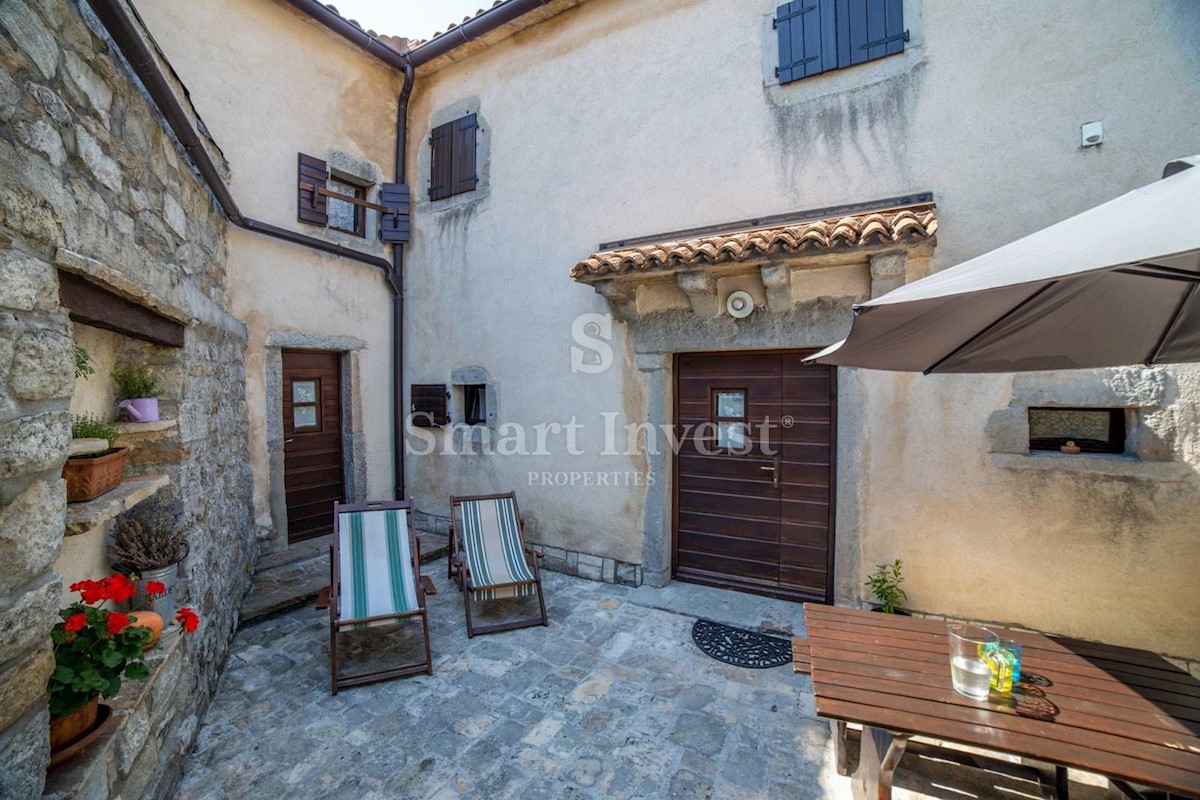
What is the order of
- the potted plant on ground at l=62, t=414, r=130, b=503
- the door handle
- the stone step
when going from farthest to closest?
1. the door handle
2. the stone step
3. the potted plant on ground at l=62, t=414, r=130, b=503

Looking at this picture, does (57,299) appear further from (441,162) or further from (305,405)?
(441,162)

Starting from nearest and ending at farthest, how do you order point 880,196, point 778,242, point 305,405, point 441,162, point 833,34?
point 778,242 < point 880,196 < point 833,34 < point 305,405 < point 441,162

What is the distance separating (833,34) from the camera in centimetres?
410

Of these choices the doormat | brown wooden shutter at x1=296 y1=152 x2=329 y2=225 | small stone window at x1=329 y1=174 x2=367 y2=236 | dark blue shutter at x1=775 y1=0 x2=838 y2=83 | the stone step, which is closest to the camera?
the doormat

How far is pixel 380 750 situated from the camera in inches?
108

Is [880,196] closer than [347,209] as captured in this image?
Yes

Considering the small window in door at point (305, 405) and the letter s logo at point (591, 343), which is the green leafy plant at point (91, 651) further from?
the small window in door at point (305, 405)

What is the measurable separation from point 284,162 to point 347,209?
0.92 metres

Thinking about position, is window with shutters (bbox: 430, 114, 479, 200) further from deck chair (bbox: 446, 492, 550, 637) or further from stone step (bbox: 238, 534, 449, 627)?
stone step (bbox: 238, 534, 449, 627)

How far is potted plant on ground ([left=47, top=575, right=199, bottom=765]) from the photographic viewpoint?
1.58m

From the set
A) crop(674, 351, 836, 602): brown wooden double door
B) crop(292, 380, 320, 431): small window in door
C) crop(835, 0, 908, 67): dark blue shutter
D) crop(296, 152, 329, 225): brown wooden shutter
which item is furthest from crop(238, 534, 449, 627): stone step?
crop(835, 0, 908, 67): dark blue shutter

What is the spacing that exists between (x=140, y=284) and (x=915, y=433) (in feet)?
16.2

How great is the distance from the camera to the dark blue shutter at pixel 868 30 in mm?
3895

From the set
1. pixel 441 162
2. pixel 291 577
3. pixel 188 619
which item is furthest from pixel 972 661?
pixel 441 162
